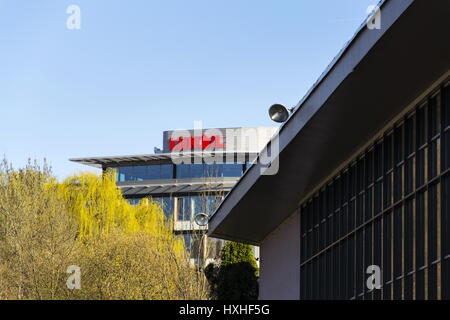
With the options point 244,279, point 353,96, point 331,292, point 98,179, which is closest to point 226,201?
point 331,292

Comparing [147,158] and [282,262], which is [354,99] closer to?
[282,262]

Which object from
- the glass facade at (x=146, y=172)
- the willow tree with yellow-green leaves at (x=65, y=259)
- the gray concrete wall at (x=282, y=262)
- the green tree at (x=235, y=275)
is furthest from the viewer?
the glass facade at (x=146, y=172)

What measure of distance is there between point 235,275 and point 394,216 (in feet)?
105

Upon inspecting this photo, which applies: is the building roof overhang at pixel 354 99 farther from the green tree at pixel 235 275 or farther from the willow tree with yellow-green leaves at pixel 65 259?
the green tree at pixel 235 275

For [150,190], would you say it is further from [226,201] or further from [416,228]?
[416,228]

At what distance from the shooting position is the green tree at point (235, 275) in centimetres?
5375

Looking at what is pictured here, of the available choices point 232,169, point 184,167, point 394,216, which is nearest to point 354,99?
point 394,216

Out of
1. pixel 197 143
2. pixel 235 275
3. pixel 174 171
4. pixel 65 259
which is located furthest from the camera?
pixel 197 143

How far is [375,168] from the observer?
2517 cm

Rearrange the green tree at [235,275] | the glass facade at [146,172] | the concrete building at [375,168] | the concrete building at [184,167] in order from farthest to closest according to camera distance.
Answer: the glass facade at [146,172], the concrete building at [184,167], the green tree at [235,275], the concrete building at [375,168]

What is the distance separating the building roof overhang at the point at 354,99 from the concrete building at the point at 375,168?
0.03 metres

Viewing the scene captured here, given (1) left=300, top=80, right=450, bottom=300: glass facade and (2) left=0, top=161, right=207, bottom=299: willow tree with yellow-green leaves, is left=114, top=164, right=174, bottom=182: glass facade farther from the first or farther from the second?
(1) left=300, top=80, right=450, bottom=300: glass facade

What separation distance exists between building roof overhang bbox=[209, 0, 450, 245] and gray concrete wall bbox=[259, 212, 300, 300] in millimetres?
1109

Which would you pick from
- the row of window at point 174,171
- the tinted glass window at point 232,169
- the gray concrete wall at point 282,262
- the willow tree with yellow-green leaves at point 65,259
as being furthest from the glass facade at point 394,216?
the row of window at point 174,171
